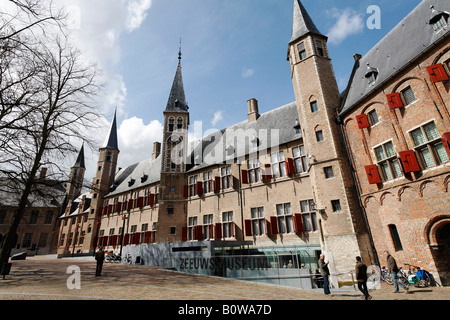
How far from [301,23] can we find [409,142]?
11.7 metres

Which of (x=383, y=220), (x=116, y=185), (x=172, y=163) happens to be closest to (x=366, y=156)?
(x=383, y=220)

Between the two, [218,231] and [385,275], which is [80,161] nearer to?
[218,231]

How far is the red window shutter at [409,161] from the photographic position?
9266mm

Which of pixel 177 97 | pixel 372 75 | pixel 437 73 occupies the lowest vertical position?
pixel 437 73

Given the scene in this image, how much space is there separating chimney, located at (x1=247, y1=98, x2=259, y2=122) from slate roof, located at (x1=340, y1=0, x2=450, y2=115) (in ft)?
27.8

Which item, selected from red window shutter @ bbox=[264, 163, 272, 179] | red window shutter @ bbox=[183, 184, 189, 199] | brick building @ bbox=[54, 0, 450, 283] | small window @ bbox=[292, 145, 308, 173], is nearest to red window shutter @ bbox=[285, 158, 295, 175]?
brick building @ bbox=[54, 0, 450, 283]

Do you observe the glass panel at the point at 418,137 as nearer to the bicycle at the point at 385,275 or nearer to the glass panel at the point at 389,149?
the glass panel at the point at 389,149

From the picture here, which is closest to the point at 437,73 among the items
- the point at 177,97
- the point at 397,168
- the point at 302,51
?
the point at 397,168

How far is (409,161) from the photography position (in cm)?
941

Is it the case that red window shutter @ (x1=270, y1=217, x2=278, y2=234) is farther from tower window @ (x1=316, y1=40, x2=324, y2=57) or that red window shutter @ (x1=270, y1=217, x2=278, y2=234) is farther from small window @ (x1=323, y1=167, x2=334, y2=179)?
tower window @ (x1=316, y1=40, x2=324, y2=57)

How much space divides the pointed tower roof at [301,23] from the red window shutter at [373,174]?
10271mm

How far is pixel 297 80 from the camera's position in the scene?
15.3m
